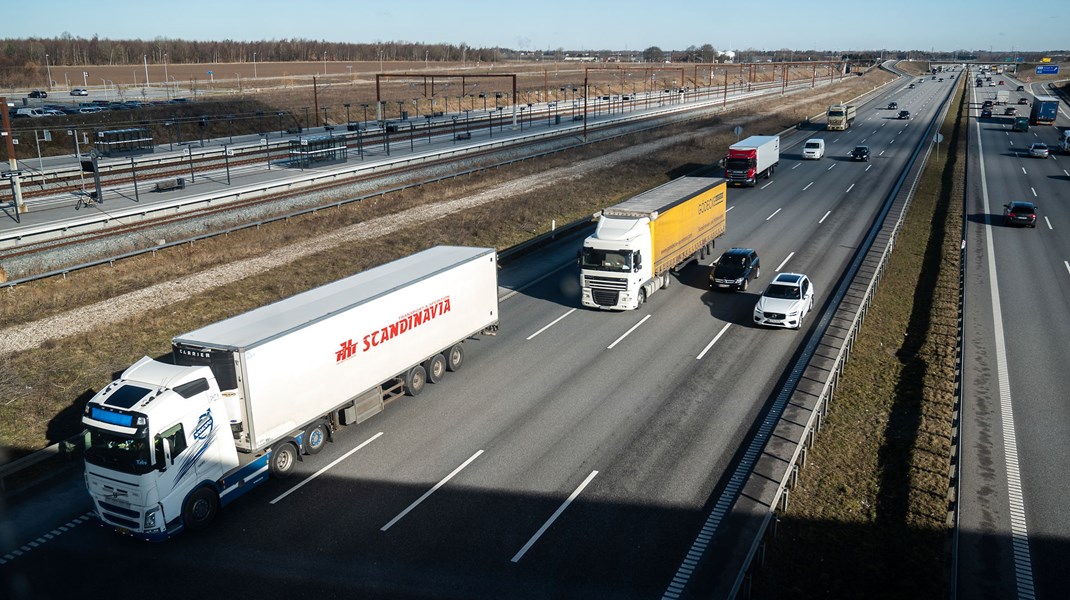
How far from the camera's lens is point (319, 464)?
62.8 ft

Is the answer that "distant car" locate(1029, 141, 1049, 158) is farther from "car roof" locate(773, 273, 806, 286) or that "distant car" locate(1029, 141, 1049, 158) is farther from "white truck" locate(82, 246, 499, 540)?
"white truck" locate(82, 246, 499, 540)

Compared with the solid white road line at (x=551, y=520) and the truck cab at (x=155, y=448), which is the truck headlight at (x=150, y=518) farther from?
the solid white road line at (x=551, y=520)

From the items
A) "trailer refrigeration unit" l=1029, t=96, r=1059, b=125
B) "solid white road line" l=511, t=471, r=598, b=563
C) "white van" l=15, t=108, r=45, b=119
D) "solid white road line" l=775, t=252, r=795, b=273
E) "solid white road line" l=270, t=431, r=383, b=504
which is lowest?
"solid white road line" l=511, t=471, r=598, b=563

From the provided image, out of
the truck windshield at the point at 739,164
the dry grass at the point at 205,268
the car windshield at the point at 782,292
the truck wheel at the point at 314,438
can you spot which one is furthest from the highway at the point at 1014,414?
the dry grass at the point at 205,268

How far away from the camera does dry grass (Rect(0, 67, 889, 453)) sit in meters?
22.3

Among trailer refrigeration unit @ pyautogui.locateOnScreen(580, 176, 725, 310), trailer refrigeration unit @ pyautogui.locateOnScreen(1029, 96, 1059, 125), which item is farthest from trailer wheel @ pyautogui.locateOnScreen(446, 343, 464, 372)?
trailer refrigeration unit @ pyautogui.locateOnScreen(1029, 96, 1059, 125)

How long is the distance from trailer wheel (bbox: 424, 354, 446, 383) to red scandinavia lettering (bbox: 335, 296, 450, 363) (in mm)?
1572

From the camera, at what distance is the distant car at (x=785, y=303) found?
27953 millimetres

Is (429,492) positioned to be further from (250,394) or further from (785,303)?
(785,303)

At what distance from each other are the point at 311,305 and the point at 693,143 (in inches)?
2615

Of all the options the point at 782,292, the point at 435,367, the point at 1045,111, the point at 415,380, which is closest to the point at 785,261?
the point at 782,292

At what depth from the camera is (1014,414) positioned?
21094 mm

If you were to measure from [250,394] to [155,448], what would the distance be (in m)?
2.25

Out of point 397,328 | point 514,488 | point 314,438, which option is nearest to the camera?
point 514,488
